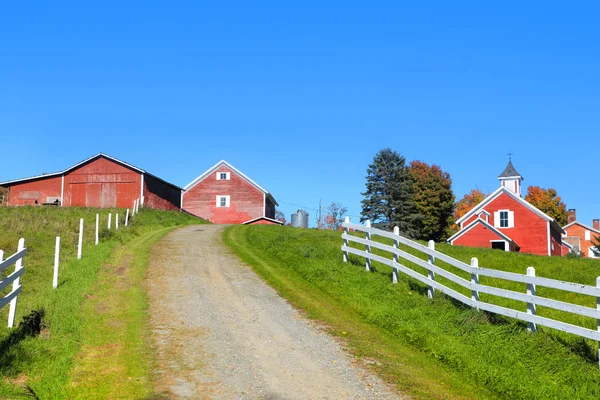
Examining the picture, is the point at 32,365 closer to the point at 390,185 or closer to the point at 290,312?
the point at 290,312

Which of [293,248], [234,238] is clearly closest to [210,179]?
[234,238]

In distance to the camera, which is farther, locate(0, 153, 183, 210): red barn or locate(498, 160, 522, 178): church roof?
locate(498, 160, 522, 178): church roof

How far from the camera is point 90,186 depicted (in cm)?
5034

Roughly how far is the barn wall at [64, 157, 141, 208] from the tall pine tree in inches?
1203

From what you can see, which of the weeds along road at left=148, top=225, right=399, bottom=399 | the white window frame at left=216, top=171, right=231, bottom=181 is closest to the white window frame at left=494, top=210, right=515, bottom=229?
the white window frame at left=216, top=171, right=231, bottom=181

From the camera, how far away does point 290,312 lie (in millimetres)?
12445

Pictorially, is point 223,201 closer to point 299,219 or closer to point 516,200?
point 299,219

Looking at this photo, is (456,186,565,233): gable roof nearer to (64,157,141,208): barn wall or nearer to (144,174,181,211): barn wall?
(144,174,181,211): barn wall

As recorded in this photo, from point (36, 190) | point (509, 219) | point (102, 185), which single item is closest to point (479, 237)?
point (509, 219)

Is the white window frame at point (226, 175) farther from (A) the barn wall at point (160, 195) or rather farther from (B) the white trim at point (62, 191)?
(B) the white trim at point (62, 191)

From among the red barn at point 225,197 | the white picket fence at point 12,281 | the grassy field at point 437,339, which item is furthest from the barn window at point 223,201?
Result: the white picket fence at point 12,281

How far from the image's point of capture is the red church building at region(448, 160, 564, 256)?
164 ft

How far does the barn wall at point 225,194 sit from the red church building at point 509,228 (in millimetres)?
20581

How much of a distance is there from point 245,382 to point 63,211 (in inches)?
1444
